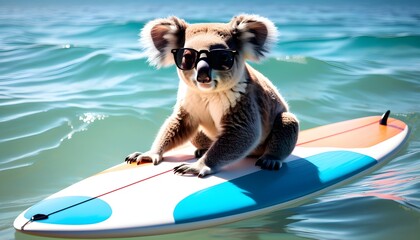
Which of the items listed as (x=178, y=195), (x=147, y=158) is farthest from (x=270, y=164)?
(x=147, y=158)

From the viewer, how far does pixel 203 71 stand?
12.5ft

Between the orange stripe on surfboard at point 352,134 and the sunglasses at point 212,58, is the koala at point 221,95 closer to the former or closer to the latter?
the sunglasses at point 212,58

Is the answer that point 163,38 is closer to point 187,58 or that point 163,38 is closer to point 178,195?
point 187,58

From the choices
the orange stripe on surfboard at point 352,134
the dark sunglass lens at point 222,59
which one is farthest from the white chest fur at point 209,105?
the orange stripe on surfboard at point 352,134

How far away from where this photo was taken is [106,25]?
19906mm

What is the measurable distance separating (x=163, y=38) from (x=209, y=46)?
0.55m

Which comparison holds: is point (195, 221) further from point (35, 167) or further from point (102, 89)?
point (102, 89)

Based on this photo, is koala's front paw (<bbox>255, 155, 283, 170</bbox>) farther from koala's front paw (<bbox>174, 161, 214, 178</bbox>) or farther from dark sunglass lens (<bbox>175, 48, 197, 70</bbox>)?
dark sunglass lens (<bbox>175, 48, 197, 70</bbox>)

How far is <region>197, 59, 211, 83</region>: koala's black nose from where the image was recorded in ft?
12.5


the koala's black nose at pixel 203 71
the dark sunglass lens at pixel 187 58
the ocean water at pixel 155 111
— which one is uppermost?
the dark sunglass lens at pixel 187 58

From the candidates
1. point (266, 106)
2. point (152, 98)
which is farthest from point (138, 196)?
point (152, 98)

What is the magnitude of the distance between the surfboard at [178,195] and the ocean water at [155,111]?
0.11 meters

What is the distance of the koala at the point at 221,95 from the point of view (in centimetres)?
392

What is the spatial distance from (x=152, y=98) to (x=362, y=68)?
5.01m
